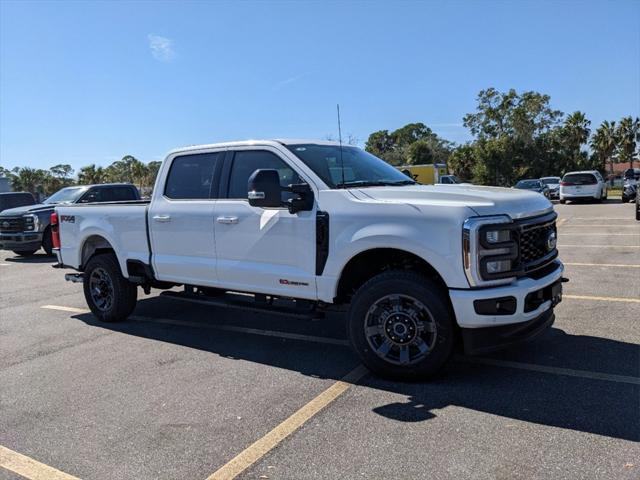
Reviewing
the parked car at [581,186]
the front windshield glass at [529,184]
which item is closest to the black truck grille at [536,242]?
the parked car at [581,186]

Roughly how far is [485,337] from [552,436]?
89 centimetres

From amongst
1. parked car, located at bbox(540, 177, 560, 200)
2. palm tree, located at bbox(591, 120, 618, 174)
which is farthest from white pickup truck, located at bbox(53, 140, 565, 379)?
palm tree, located at bbox(591, 120, 618, 174)

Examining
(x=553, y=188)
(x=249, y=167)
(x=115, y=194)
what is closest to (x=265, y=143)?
(x=249, y=167)

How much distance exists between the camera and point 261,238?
510cm

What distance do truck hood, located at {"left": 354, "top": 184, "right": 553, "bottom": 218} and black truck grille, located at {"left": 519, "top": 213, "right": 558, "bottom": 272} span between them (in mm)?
87

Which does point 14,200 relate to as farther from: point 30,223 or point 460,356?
point 460,356

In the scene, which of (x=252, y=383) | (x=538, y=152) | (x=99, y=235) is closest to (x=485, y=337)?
(x=252, y=383)

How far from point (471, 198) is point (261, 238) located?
1954 mm

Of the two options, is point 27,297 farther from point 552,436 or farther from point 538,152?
point 538,152

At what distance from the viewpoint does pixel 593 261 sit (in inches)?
378

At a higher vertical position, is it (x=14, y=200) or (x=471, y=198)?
(x=14, y=200)

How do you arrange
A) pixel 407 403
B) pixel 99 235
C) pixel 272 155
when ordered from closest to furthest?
1. pixel 407 403
2. pixel 272 155
3. pixel 99 235

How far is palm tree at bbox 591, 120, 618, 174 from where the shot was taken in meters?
74.5

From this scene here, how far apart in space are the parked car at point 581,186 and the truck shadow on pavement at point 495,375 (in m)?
23.2
